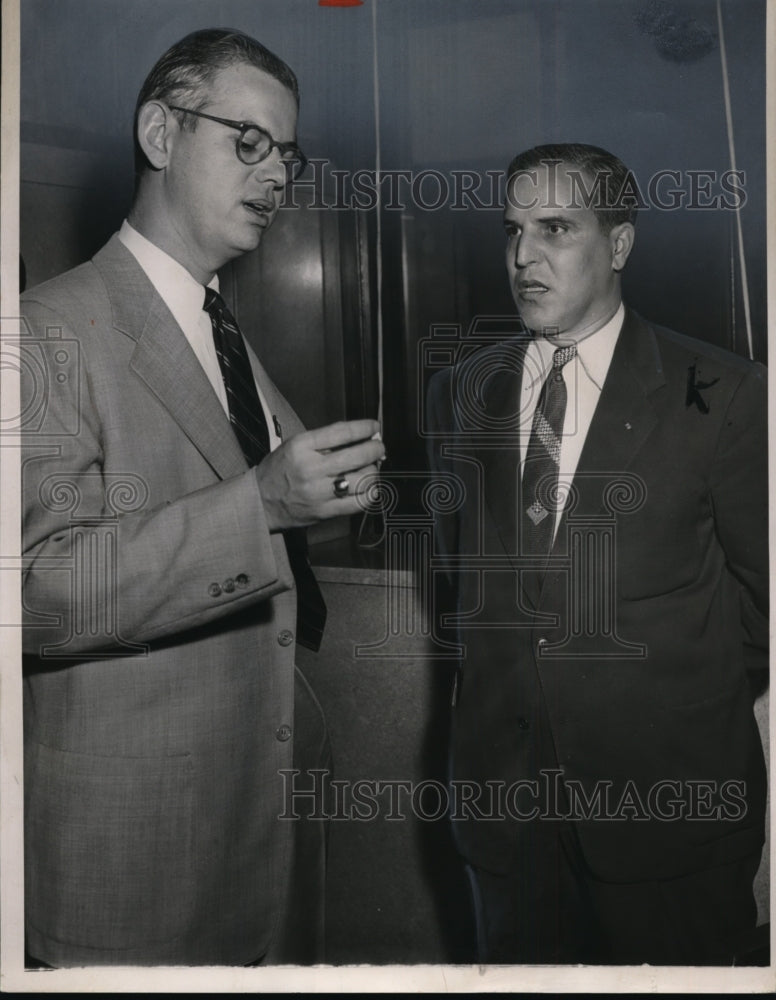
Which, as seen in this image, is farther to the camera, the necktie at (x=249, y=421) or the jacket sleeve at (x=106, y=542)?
the necktie at (x=249, y=421)

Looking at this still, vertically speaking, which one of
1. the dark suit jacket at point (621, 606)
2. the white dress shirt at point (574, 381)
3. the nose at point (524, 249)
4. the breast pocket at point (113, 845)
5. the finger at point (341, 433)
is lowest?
the breast pocket at point (113, 845)

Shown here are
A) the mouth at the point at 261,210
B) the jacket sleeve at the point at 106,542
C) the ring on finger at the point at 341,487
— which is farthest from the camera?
the mouth at the point at 261,210

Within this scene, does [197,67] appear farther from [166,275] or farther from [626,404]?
[626,404]

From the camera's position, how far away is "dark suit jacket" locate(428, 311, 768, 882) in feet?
7.12

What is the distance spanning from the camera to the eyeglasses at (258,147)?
6.86 ft

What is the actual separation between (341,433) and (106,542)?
492 millimetres

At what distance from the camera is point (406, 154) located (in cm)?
220

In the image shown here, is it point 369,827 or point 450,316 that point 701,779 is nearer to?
point 369,827

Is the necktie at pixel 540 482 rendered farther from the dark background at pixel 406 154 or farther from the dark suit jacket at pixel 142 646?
the dark suit jacket at pixel 142 646

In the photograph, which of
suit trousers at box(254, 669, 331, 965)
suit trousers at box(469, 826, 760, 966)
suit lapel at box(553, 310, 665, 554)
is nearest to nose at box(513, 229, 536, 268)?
suit lapel at box(553, 310, 665, 554)

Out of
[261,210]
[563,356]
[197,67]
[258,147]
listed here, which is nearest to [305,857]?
[563,356]

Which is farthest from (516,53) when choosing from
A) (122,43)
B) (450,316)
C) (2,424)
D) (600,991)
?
(600,991)

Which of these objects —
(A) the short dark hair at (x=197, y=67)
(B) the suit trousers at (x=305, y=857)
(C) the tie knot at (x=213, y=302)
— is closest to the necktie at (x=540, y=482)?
(B) the suit trousers at (x=305, y=857)

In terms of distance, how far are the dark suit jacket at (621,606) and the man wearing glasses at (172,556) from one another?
301 millimetres
